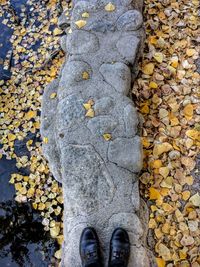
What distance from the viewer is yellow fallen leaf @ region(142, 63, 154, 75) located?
15.6 feet

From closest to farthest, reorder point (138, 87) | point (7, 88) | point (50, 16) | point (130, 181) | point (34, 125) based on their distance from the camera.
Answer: point (130, 181) → point (138, 87) → point (34, 125) → point (7, 88) → point (50, 16)

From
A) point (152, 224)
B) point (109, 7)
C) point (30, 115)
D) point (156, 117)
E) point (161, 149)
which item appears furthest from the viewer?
point (30, 115)

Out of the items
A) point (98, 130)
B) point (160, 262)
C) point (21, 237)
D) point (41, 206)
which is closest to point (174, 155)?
point (98, 130)

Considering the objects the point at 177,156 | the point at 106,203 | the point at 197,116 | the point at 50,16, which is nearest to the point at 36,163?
the point at 106,203

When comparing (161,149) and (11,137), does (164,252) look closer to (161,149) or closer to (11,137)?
(161,149)

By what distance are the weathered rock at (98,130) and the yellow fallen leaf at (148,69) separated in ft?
0.88

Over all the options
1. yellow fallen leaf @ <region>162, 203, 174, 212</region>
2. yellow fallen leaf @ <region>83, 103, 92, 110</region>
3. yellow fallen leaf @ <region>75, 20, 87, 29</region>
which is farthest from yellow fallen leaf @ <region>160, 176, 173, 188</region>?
yellow fallen leaf @ <region>75, 20, 87, 29</region>

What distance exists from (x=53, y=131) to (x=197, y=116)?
175 cm

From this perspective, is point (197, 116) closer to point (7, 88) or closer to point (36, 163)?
point (36, 163)

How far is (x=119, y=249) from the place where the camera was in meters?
3.35

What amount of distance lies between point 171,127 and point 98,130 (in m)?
0.98

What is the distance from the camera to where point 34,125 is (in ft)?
16.2

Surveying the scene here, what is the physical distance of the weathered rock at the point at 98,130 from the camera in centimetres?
362

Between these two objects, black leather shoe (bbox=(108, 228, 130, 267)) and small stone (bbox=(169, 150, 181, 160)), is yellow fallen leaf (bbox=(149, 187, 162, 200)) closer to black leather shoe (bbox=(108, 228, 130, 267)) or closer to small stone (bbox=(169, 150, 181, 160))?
small stone (bbox=(169, 150, 181, 160))
